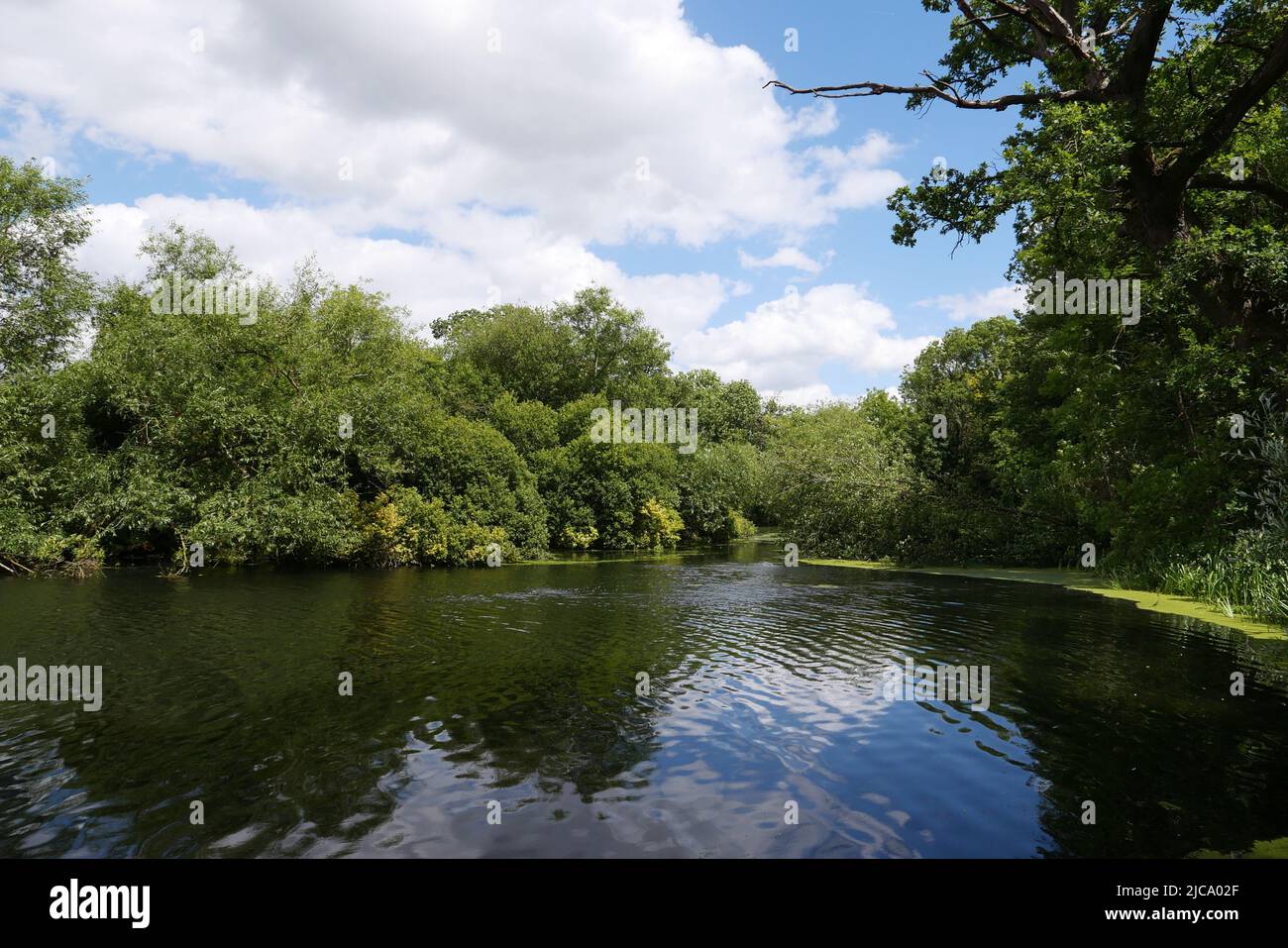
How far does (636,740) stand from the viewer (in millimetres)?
8953

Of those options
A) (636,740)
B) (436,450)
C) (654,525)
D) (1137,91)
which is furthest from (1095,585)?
(654,525)

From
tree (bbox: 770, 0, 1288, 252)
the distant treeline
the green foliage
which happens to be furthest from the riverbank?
the green foliage

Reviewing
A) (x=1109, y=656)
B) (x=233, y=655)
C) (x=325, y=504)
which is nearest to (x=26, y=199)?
(x=325, y=504)

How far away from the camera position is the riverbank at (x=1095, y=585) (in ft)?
53.1

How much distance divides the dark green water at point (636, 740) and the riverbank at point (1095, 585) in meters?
0.88

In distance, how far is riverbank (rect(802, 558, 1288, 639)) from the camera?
1617cm

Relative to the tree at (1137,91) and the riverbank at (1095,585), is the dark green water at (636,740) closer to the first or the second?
the riverbank at (1095,585)

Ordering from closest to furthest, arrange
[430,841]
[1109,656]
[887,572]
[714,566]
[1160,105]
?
[430,841]
[1109,656]
[1160,105]
[887,572]
[714,566]

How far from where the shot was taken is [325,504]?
32.1m

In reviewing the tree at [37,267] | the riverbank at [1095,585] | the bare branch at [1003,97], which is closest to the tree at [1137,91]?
the bare branch at [1003,97]

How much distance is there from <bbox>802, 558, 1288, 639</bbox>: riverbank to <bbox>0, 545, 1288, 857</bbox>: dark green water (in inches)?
34.6

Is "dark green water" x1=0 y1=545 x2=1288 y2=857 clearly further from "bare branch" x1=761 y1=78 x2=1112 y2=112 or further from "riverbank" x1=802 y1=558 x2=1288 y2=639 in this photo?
"bare branch" x1=761 y1=78 x2=1112 y2=112

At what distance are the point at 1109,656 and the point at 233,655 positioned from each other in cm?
1522
